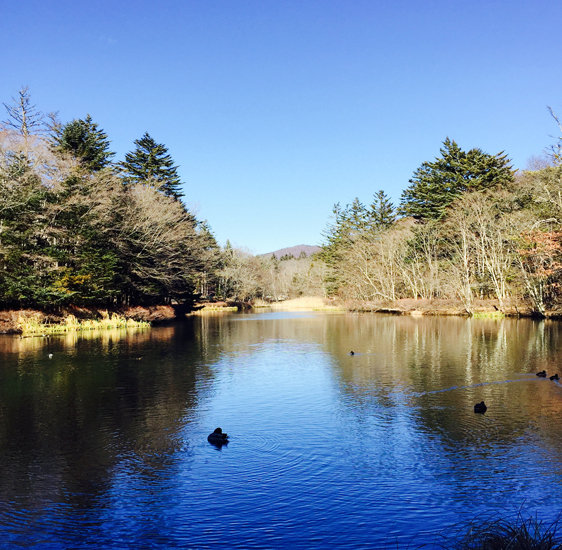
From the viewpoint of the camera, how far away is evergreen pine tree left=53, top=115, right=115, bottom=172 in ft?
146

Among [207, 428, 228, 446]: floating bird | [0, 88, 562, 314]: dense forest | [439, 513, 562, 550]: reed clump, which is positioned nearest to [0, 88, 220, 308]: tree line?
[0, 88, 562, 314]: dense forest

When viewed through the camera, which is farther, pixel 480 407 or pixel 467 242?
pixel 467 242

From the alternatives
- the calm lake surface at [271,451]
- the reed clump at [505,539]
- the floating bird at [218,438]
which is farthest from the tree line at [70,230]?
the reed clump at [505,539]

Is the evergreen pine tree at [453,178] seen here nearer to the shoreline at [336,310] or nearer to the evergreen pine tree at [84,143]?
the shoreline at [336,310]

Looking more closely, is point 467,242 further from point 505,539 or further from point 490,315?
point 505,539

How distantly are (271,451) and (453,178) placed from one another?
2093 inches

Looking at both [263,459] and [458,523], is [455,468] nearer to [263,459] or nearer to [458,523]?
[458,523]

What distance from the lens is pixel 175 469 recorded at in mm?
8461

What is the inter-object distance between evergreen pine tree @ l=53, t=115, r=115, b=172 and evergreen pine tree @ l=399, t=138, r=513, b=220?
35050 mm

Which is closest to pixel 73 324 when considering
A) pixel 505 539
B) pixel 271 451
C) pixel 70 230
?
pixel 70 230

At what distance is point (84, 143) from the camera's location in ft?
151

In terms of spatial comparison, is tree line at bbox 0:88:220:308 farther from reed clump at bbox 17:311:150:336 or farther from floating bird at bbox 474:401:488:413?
floating bird at bbox 474:401:488:413

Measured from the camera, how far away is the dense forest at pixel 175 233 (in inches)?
1217

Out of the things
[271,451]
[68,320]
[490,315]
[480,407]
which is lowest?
[271,451]
